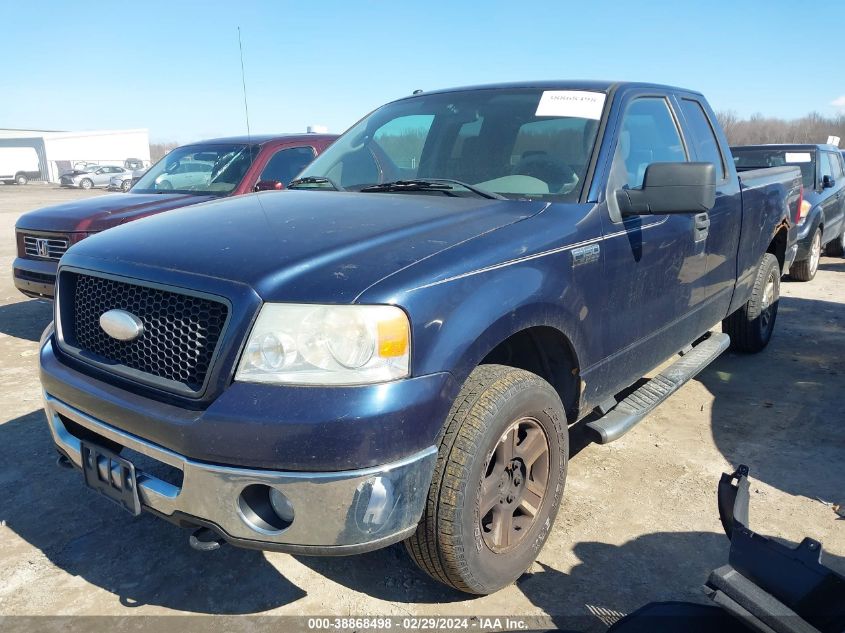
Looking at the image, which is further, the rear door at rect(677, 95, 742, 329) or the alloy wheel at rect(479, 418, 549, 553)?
the rear door at rect(677, 95, 742, 329)

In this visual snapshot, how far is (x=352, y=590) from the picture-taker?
2.49 metres

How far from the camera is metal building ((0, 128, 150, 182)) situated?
51.0 meters

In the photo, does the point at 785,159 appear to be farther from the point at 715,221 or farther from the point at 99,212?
the point at 99,212

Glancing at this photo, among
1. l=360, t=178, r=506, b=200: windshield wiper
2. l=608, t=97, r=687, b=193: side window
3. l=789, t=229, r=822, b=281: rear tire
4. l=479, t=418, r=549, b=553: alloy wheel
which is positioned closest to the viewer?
l=479, t=418, r=549, b=553: alloy wheel

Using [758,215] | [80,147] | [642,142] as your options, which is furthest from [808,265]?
[80,147]

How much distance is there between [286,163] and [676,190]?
4.71m

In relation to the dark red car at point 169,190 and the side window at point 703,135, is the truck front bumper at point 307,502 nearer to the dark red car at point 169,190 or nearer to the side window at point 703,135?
the side window at point 703,135

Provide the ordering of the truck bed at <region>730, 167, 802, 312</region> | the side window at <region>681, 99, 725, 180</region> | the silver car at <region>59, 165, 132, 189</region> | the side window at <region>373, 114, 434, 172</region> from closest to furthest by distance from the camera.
→ the side window at <region>373, 114, 434, 172</region>, the side window at <region>681, 99, 725, 180</region>, the truck bed at <region>730, 167, 802, 312</region>, the silver car at <region>59, 165, 132, 189</region>

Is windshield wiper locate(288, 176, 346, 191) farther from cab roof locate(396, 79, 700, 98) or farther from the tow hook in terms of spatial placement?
the tow hook

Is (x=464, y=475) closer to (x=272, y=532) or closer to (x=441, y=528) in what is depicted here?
(x=441, y=528)

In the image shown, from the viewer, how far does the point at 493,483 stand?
7.47 feet

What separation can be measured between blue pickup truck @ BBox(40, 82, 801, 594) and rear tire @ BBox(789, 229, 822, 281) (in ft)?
20.3

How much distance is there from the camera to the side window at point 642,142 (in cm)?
301

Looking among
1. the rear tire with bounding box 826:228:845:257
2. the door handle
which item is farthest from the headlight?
the rear tire with bounding box 826:228:845:257
